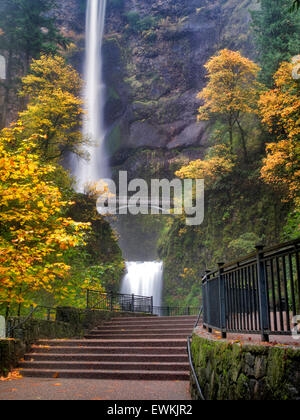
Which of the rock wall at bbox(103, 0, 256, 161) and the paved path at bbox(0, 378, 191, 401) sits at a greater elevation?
the rock wall at bbox(103, 0, 256, 161)

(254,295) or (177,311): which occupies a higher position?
(254,295)

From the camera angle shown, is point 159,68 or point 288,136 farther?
point 159,68

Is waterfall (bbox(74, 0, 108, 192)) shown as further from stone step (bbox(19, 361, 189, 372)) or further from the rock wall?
stone step (bbox(19, 361, 189, 372))

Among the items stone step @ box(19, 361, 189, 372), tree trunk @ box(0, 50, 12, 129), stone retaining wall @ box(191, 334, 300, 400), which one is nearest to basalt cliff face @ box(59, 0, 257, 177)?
tree trunk @ box(0, 50, 12, 129)

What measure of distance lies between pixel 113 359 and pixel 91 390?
2.59m

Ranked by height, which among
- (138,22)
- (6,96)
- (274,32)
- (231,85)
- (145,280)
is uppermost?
(138,22)

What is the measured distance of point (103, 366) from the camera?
8.71 meters

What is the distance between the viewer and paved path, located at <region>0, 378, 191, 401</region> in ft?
19.6

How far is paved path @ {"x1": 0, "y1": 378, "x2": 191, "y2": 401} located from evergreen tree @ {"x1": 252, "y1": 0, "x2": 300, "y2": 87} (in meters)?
23.5

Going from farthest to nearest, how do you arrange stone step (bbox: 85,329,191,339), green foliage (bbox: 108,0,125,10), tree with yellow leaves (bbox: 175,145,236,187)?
green foliage (bbox: 108,0,125,10), tree with yellow leaves (bbox: 175,145,236,187), stone step (bbox: 85,329,191,339)

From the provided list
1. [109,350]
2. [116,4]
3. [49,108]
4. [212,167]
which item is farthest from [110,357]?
[116,4]

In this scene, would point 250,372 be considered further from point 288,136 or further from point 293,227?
point 288,136

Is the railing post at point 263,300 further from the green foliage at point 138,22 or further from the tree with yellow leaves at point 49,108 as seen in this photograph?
the green foliage at point 138,22

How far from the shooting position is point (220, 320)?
17.3 feet
